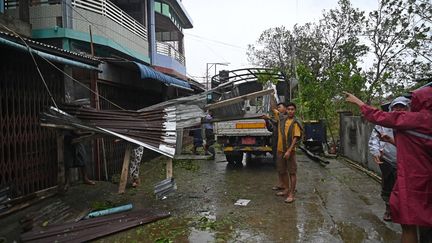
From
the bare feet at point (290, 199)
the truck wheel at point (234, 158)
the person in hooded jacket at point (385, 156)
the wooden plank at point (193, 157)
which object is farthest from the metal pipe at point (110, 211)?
the wooden plank at point (193, 157)

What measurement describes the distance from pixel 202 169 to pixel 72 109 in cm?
494

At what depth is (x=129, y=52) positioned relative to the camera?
13.1 metres

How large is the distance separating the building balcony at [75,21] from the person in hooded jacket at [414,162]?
962 cm

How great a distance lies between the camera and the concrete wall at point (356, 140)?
9250 millimetres

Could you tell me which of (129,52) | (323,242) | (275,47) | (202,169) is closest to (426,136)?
(323,242)

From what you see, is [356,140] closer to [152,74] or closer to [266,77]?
[266,77]

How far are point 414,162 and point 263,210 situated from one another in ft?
10.3

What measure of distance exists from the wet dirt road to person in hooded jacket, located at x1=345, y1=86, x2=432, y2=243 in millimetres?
1568

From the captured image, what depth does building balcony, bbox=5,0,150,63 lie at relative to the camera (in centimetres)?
1044

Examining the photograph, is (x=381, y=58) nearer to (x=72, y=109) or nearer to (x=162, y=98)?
(x=162, y=98)

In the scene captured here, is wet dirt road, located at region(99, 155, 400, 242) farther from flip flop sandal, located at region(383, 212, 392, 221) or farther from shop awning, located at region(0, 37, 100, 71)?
shop awning, located at region(0, 37, 100, 71)

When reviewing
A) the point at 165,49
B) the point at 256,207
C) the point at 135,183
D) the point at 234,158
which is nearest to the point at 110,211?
the point at 135,183

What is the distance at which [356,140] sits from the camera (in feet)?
34.4

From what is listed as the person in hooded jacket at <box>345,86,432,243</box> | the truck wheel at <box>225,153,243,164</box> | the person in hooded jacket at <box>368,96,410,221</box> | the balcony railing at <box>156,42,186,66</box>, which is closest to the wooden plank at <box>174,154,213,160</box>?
the truck wheel at <box>225,153,243,164</box>
